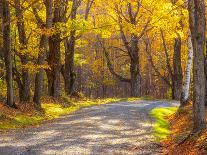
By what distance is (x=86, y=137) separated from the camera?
16.4 metres

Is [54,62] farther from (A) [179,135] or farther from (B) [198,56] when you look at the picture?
(B) [198,56]

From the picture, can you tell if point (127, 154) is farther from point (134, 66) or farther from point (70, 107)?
point (134, 66)

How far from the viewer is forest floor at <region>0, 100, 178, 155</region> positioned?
1399cm

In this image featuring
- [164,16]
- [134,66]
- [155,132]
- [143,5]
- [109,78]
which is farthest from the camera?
[109,78]

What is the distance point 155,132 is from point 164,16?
10803 mm

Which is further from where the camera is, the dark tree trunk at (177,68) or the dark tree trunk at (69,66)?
the dark tree trunk at (177,68)

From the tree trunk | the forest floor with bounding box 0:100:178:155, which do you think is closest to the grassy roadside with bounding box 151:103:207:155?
the forest floor with bounding box 0:100:178:155

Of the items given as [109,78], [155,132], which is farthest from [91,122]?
[109,78]

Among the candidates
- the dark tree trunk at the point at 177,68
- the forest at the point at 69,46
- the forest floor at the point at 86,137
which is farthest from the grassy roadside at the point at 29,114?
the dark tree trunk at the point at 177,68

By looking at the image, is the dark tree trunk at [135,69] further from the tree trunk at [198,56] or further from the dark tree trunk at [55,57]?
the tree trunk at [198,56]

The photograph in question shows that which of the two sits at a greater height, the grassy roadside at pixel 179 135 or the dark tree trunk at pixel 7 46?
the dark tree trunk at pixel 7 46

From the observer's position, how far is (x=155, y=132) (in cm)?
1847

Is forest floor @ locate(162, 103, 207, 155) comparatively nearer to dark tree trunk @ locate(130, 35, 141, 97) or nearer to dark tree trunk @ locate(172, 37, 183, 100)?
dark tree trunk @ locate(172, 37, 183, 100)

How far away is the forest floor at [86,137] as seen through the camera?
45.9ft
